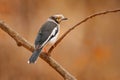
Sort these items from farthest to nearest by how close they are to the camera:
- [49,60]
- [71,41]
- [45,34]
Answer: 1. [71,41]
2. [45,34]
3. [49,60]

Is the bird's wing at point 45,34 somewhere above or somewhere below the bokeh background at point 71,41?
above

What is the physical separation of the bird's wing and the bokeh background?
79.3 inches

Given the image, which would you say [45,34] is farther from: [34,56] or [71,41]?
[71,41]

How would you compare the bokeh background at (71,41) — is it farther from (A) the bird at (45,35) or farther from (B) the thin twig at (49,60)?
(B) the thin twig at (49,60)

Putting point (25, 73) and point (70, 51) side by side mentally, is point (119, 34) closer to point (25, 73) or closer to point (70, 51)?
point (70, 51)

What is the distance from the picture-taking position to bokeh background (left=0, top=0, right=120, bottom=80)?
3.74 meters

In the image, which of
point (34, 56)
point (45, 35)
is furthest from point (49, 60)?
point (45, 35)

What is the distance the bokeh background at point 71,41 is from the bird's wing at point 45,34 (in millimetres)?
2015

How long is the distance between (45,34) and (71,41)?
→ 7.27 feet

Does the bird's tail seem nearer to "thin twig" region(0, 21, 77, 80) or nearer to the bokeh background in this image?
"thin twig" region(0, 21, 77, 80)

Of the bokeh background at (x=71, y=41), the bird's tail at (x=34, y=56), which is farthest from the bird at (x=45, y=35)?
the bokeh background at (x=71, y=41)

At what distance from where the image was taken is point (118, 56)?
12.7ft

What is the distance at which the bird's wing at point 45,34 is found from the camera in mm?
1624

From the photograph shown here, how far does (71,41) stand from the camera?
387 centimetres
